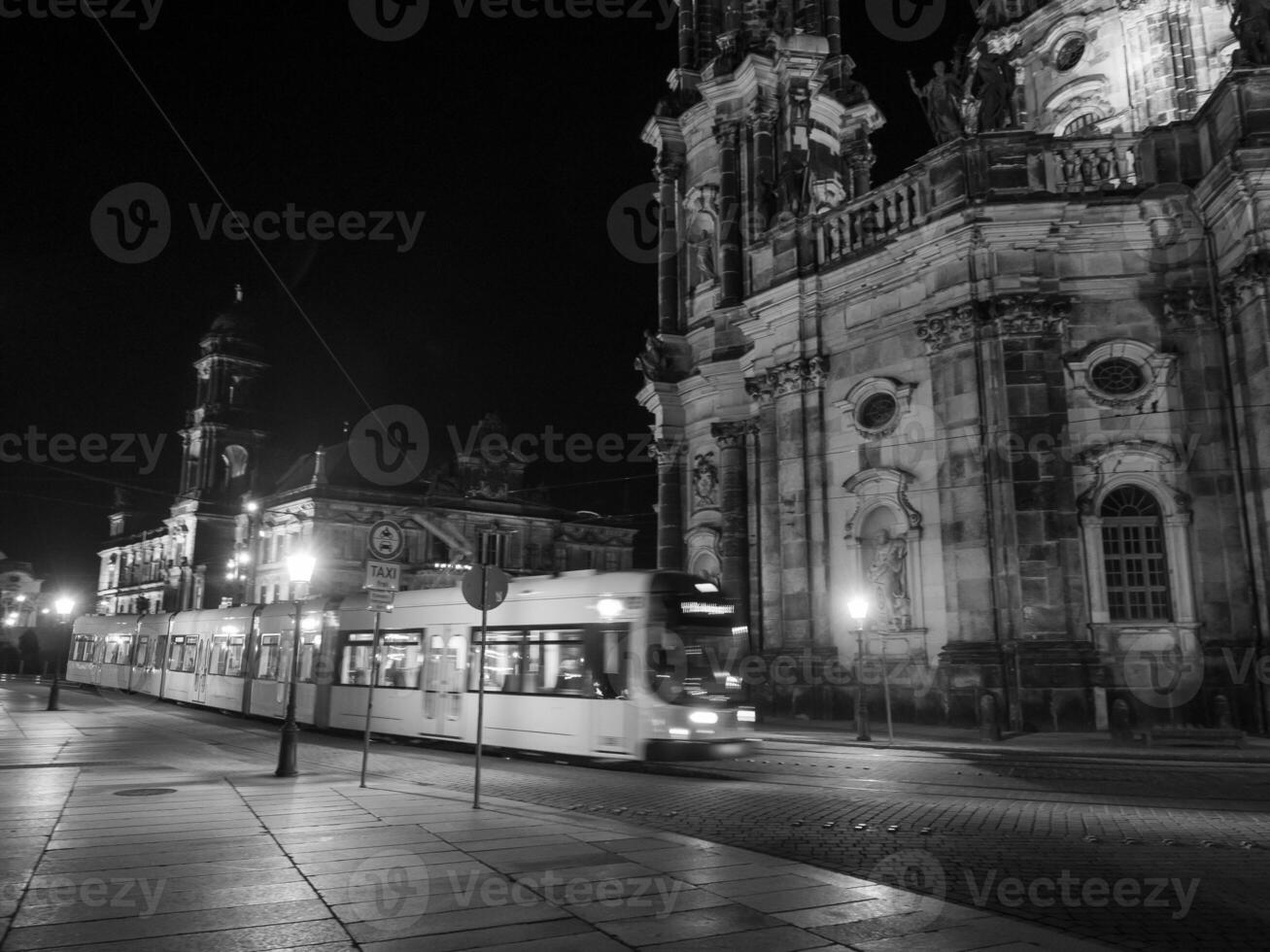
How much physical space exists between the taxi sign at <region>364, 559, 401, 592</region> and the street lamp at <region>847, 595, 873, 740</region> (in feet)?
39.3

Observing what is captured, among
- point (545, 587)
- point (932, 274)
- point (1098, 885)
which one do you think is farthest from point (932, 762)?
point (932, 274)

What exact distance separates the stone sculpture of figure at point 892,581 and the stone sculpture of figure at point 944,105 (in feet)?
36.4

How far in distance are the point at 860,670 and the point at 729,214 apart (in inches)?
766

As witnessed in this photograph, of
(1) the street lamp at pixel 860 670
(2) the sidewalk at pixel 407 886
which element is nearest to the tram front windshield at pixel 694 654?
(2) the sidewalk at pixel 407 886

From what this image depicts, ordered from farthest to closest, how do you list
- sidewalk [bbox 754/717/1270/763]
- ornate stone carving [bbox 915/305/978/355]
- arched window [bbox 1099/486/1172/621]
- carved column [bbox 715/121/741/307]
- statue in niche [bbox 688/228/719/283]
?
statue in niche [bbox 688/228/719/283] < carved column [bbox 715/121/741/307] < ornate stone carving [bbox 915/305/978/355] < arched window [bbox 1099/486/1172/621] < sidewalk [bbox 754/717/1270/763]

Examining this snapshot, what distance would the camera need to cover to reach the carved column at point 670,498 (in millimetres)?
37219

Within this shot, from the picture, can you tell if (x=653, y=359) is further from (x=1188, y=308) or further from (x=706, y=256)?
(x=1188, y=308)

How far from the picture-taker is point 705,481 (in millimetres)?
35344

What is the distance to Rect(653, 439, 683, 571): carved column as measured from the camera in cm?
3722

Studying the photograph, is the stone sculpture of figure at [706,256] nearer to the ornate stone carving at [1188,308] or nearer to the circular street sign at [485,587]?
the ornate stone carving at [1188,308]

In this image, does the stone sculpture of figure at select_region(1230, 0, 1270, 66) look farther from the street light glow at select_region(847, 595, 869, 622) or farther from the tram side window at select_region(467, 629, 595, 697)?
the tram side window at select_region(467, 629, 595, 697)

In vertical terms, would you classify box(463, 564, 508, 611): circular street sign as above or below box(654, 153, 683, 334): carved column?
below

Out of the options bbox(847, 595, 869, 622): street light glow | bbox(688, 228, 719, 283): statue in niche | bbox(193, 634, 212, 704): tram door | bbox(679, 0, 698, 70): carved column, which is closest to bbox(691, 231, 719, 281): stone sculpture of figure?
bbox(688, 228, 719, 283): statue in niche

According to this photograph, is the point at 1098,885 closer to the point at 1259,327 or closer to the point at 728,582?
the point at 1259,327
